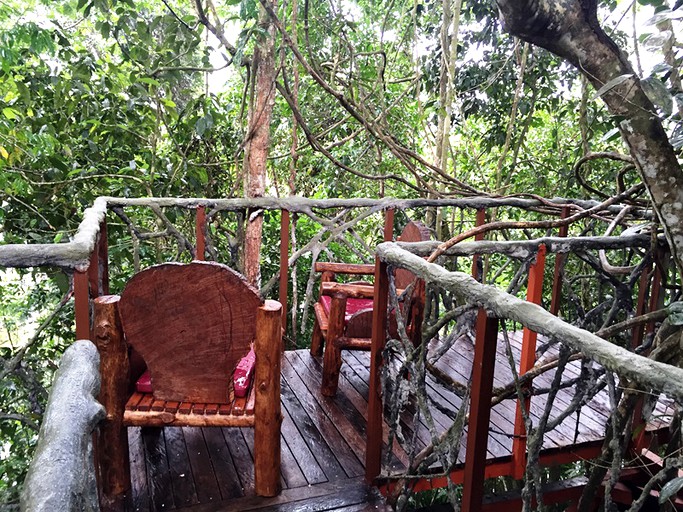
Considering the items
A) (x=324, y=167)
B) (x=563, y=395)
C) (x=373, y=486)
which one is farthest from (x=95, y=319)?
(x=324, y=167)

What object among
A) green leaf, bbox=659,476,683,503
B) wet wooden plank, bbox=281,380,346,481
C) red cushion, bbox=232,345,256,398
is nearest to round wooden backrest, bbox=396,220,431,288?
wet wooden plank, bbox=281,380,346,481

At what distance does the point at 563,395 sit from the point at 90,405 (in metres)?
2.85

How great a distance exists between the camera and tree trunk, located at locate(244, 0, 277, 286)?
3771mm

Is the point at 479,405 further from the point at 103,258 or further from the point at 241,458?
the point at 103,258

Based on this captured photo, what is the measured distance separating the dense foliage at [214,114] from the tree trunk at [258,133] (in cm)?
9

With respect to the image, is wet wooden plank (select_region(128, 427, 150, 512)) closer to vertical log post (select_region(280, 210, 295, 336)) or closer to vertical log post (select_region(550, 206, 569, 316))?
vertical log post (select_region(280, 210, 295, 336))

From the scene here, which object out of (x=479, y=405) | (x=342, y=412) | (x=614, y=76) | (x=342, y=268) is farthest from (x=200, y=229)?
(x=614, y=76)

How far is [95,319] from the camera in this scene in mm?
1658

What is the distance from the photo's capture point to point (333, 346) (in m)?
2.59

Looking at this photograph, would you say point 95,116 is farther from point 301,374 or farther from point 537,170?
point 537,170

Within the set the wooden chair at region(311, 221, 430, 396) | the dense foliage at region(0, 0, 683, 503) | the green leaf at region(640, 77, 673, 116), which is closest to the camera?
the green leaf at region(640, 77, 673, 116)

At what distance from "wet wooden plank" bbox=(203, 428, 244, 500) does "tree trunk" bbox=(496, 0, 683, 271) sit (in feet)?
5.65

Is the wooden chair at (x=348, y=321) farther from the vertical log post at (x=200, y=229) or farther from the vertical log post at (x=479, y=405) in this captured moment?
the vertical log post at (x=479, y=405)

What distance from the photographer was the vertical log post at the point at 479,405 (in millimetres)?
1259
